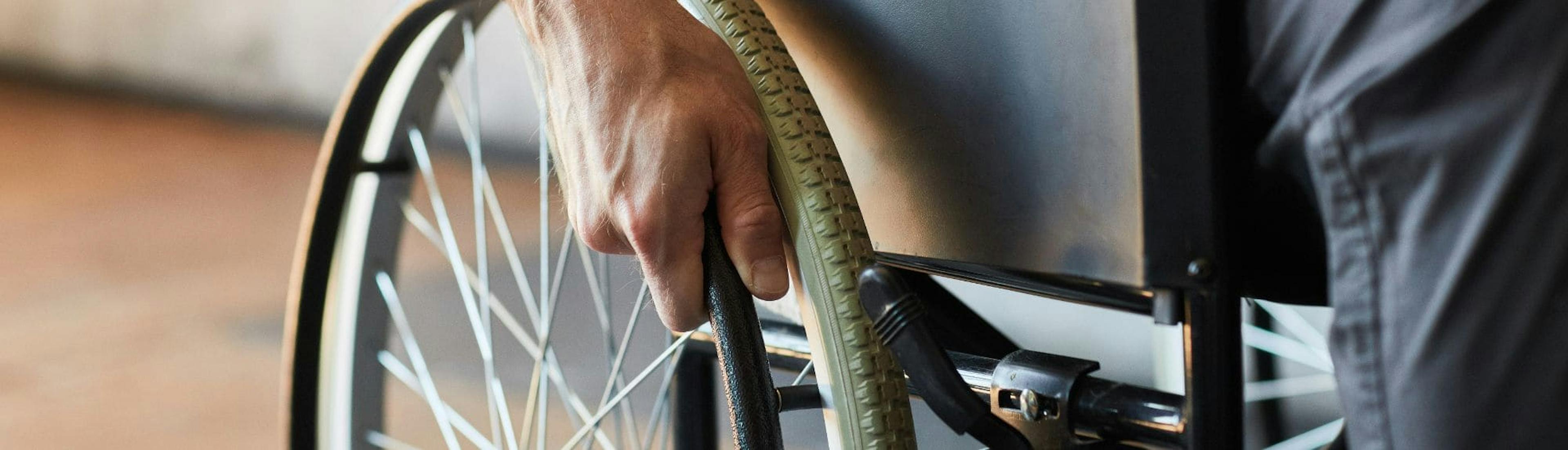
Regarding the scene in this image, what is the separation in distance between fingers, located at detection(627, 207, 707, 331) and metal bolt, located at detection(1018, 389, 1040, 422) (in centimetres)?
12

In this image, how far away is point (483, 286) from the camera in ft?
2.45

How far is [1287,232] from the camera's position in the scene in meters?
0.35

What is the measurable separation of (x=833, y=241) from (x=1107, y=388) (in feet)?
0.46

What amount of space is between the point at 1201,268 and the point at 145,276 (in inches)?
80.8

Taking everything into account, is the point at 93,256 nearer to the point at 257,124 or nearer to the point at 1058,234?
the point at 257,124

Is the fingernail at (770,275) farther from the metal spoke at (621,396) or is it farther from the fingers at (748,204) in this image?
the metal spoke at (621,396)

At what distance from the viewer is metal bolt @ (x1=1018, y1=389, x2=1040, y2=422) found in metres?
0.45

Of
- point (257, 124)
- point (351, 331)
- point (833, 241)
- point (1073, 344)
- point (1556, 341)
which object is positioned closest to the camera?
point (1556, 341)

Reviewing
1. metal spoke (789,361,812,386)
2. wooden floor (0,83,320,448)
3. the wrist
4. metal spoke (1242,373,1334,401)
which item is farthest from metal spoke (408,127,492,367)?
wooden floor (0,83,320,448)

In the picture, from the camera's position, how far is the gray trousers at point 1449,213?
25 cm

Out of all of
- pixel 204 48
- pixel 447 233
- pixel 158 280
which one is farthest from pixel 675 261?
pixel 204 48

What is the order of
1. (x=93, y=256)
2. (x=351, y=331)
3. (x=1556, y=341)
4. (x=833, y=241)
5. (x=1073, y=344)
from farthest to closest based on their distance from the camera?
(x=93, y=256), (x=1073, y=344), (x=351, y=331), (x=833, y=241), (x=1556, y=341)

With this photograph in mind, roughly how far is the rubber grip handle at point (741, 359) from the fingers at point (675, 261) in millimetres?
12

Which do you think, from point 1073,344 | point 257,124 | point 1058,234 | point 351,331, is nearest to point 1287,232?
point 1058,234
